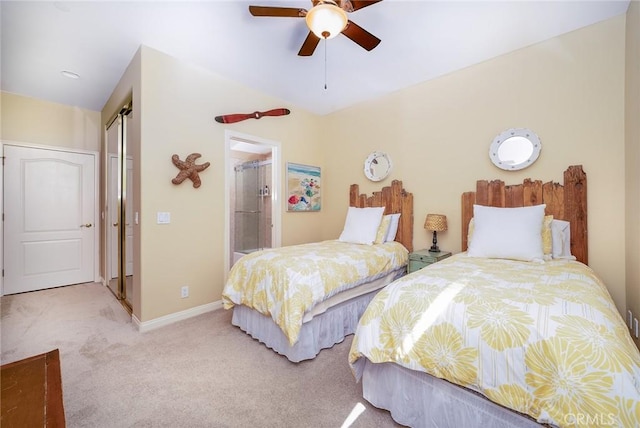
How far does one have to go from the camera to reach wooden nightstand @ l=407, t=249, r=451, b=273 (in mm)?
2875

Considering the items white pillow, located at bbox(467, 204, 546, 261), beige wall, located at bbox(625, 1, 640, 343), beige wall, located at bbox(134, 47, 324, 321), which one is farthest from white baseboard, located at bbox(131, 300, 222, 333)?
beige wall, located at bbox(625, 1, 640, 343)

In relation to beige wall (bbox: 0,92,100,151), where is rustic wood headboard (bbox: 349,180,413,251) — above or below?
below

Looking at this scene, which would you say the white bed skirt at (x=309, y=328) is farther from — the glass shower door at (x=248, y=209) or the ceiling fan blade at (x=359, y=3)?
the ceiling fan blade at (x=359, y=3)

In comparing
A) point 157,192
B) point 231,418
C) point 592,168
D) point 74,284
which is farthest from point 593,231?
point 74,284

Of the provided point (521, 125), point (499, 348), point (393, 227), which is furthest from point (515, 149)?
point (499, 348)

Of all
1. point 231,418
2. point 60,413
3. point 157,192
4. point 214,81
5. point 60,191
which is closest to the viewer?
point 60,413

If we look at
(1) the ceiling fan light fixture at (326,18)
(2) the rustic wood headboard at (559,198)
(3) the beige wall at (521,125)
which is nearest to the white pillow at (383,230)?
(3) the beige wall at (521,125)

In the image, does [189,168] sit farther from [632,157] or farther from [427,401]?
[632,157]

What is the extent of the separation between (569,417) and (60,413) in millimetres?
1607

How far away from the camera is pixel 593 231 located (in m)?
2.33

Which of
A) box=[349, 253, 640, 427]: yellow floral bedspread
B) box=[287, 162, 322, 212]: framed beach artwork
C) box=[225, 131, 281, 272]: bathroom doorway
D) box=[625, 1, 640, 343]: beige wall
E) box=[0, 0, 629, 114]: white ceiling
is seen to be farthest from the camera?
box=[287, 162, 322, 212]: framed beach artwork

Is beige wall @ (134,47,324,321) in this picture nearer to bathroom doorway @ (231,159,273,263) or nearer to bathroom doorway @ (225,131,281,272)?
bathroom doorway @ (225,131,281,272)

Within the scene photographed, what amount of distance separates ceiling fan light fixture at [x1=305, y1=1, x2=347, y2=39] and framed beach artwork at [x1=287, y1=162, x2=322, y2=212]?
231cm

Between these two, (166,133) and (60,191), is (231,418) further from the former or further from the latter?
(60,191)
